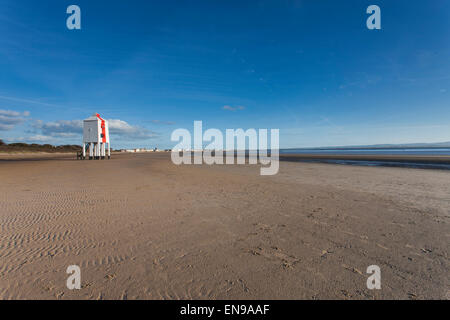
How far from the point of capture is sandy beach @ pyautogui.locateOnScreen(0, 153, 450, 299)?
307 cm

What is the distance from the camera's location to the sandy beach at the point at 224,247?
10.1ft

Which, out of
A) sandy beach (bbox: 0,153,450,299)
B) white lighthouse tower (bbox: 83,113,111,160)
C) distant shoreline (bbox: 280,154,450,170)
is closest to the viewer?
sandy beach (bbox: 0,153,450,299)

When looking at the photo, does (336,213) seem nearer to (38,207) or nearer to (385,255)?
(385,255)

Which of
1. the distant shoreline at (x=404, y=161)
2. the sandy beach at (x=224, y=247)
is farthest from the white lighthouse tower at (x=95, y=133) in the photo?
the distant shoreline at (x=404, y=161)

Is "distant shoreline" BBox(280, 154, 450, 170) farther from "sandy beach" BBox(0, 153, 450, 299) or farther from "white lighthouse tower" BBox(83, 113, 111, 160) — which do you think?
"white lighthouse tower" BBox(83, 113, 111, 160)

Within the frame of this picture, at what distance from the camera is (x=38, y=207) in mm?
6980

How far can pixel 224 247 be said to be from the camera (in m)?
4.38

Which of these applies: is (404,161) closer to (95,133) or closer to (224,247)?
(224,247)

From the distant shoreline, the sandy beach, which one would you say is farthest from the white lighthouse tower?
the distant shoreline

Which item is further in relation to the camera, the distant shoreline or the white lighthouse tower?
the white lighthouse tower

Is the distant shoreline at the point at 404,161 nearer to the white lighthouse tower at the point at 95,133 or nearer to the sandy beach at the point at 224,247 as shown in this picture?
the sandy beach at the point at 224,247

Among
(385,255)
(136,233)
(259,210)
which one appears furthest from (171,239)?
(385,255)

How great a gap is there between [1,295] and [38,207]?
530 cm

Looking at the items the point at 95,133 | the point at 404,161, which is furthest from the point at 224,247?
the point at 95,133
